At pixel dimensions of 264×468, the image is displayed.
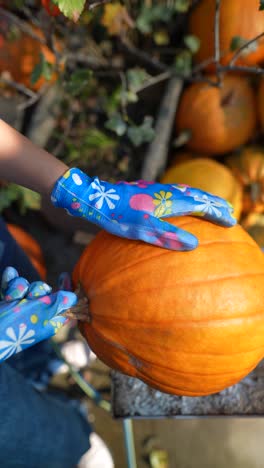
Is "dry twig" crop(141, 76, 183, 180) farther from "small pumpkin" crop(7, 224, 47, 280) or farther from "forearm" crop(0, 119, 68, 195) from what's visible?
"forearm" crop(0, 119, 68, 195)

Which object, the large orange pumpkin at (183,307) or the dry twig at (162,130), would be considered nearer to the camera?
the large orange pumpkin at (183,307)

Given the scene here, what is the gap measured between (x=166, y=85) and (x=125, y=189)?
3.76 feet

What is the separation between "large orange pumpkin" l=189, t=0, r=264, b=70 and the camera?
1527 mm

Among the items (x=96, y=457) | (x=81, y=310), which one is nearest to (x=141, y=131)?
(x=81, y=310)

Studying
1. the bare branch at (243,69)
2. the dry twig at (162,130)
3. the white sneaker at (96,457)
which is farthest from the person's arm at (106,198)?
the white sneaker at (96,457)

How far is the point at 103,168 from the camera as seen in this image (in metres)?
1.88

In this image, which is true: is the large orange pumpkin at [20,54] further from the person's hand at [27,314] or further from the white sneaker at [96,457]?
the white sneaker at [96,457]

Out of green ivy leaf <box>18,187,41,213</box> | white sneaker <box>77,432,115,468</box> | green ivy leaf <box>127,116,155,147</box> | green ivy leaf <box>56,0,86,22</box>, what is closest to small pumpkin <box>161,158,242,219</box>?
green ivy leaf <box>127,116,155,147</box>

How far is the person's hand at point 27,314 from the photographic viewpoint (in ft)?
2.69

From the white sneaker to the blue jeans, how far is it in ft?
0.68

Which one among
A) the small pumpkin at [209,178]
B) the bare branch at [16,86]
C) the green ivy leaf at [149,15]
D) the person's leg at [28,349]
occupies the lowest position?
the person's leg at [28,349]

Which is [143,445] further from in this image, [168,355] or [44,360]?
[168,355]

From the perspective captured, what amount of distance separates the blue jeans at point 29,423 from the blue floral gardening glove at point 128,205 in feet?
1.64

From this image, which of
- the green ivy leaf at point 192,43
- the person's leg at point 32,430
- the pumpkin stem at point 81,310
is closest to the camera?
the pumpkin stem at point 81,310
